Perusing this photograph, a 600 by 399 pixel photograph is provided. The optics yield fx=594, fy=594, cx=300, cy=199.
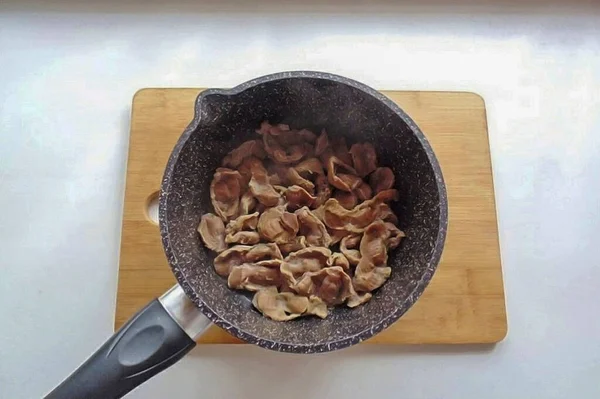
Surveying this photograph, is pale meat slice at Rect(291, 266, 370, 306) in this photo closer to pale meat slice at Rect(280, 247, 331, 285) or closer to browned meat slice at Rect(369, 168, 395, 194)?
pale meat slice at Rect(280, 247, 331, 285)

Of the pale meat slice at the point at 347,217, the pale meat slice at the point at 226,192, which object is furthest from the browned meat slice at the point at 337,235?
the pale meat slice at the point at 226,192

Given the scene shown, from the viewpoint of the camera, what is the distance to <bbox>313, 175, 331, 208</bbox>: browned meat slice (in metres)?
0.73

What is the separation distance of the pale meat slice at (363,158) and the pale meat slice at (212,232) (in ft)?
0.60

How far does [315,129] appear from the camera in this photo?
76cm

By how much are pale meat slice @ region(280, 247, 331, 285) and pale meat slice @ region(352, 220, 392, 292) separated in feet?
0.14

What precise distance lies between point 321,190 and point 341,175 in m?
0.03

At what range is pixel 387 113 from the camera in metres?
0.69

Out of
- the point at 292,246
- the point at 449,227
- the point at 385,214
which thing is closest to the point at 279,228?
the point at 292,246

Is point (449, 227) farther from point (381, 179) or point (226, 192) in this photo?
point (226, 192)

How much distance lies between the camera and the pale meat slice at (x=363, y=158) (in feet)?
2.41

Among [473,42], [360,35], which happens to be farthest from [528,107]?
[360,35]

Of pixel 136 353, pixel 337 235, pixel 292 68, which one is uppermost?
pixel 292 68

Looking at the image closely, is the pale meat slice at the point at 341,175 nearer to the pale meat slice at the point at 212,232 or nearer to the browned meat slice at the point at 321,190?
the browned meat slice at the point at 321,190

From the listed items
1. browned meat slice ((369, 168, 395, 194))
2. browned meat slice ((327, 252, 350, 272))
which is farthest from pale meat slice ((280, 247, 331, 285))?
browned meat slice ((369, 168, 395, 194))
